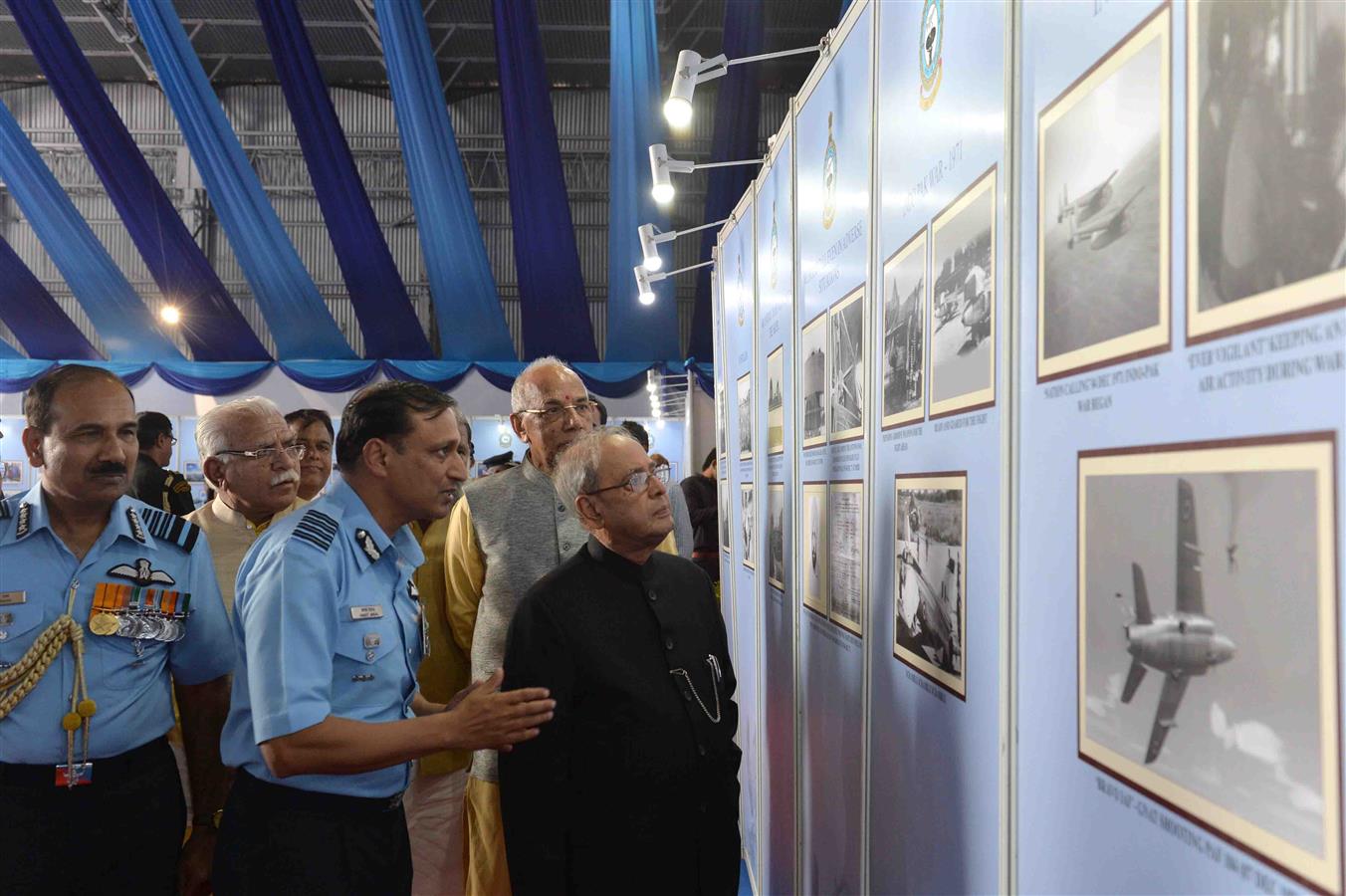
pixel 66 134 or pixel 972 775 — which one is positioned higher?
pixel 66 134

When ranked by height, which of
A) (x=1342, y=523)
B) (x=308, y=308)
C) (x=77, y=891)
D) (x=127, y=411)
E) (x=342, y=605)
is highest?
(x=308, y=308)

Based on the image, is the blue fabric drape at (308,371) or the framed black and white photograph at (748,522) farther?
the blue fabric drape at (308,371)

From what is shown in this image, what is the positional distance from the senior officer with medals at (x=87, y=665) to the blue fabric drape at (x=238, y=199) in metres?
6.99

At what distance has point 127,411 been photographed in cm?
179

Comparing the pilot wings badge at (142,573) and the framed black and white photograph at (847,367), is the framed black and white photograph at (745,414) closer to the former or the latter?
the framed black and white photograph at (847,367)

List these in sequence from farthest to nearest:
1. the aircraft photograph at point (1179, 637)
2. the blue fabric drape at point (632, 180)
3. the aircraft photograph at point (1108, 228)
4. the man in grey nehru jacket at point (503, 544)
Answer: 1. the blue fabric drape at point (632, 180)
2. the man in grey nehru jacket at point (503, 544)
3. the aircraft photograph at point (1108, 228)
4. the aircraft photograph at point (1179, 637)

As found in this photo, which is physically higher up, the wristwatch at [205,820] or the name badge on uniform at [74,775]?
the name badge on uniform at [74,775]

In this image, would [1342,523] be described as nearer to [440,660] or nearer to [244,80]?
[440,660]

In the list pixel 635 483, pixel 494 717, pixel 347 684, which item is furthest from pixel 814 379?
pixel 347 684

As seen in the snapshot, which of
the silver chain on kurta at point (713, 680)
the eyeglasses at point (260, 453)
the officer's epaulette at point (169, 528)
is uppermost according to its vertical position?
the eyeglasses at point (260, 453)

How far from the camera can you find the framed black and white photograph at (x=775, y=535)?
2.65 m

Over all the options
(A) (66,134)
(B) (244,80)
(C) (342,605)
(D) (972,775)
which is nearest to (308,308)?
(B) (244,80)

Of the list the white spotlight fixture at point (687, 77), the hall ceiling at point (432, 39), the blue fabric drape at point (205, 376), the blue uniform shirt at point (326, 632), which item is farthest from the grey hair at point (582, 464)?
the hall ceiling at point (432, 39)

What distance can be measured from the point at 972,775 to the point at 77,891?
1527mm
